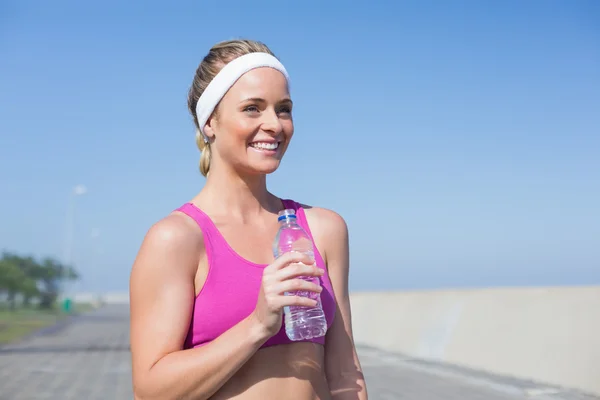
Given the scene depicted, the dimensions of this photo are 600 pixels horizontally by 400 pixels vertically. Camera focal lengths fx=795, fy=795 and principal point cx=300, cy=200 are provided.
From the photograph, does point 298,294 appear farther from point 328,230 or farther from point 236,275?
point 328,230

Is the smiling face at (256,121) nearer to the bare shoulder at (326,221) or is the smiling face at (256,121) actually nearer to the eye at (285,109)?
the eye at (285,109)

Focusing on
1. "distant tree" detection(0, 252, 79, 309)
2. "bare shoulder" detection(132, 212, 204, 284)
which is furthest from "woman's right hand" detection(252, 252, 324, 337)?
"distant tree" detection(0, 252, 79, 309)

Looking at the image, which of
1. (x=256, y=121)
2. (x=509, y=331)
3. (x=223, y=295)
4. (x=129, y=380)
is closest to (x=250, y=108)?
(x=256, y=121)

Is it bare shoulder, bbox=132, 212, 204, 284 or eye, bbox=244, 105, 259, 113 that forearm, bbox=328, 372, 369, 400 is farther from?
eye, bbox=244, 105, 259, 113

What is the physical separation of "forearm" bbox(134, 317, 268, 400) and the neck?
0.49m

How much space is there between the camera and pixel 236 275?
89.0 inches

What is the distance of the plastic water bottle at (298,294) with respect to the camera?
217 cm

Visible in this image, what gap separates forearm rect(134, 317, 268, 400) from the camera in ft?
6.85

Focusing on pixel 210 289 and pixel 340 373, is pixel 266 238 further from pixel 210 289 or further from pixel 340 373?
pixel 340 373

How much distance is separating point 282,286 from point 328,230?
0.58 metres

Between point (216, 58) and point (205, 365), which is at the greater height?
point (216, 58)

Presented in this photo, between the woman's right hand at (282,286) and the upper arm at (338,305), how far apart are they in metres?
0.44

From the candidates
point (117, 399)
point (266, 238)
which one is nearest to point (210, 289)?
point (266, 238)

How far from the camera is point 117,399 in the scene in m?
9.13
